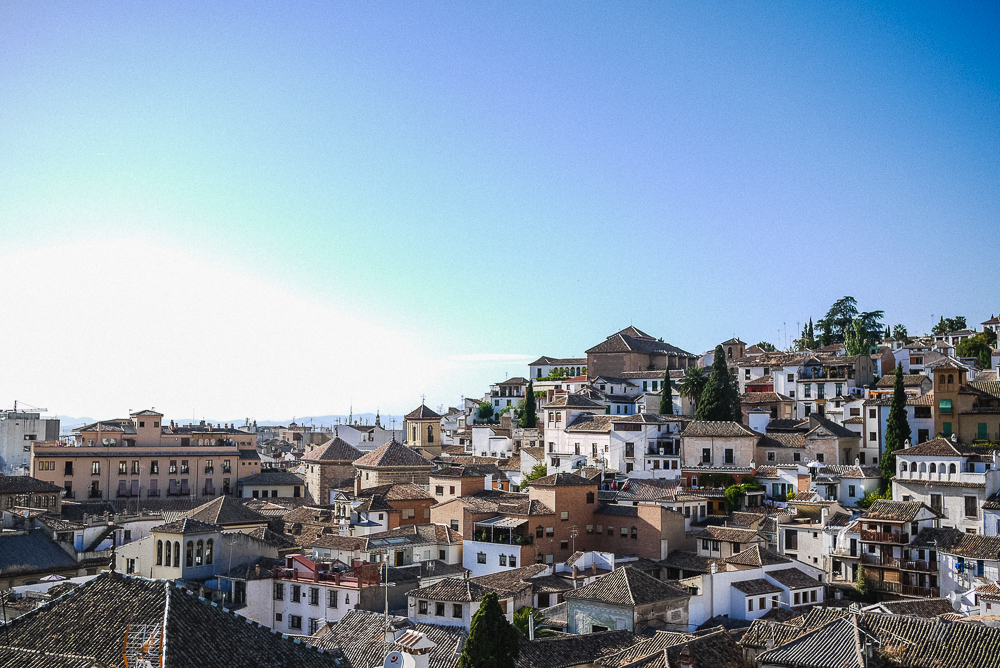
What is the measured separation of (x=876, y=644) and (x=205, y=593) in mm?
22218

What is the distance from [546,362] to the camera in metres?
83.1

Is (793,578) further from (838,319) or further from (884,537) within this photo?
(838,319)

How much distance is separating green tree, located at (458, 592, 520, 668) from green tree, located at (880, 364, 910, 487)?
93.8ft

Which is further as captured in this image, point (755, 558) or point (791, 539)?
point (791, 539)

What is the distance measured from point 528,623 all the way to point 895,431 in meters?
24.9

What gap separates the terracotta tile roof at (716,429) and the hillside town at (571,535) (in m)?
0.16

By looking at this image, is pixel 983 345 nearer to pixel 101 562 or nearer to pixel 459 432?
pixel 459 432

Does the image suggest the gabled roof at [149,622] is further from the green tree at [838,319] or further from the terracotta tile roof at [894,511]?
the green tree at [838,319]

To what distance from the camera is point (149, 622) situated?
633 inches

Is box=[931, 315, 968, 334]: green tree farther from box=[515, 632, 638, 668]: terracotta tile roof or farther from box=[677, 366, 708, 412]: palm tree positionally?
box=[515, 632, 638, 668]: terracotta tile roof

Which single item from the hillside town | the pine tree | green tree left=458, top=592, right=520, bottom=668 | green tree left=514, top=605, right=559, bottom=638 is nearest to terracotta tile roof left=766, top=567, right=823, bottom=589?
the hillside town

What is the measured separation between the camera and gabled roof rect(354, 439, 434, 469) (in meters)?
51.7

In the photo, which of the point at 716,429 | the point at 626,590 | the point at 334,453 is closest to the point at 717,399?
the point at 716,429

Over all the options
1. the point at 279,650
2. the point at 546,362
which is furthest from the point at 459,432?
the point at 279,650
